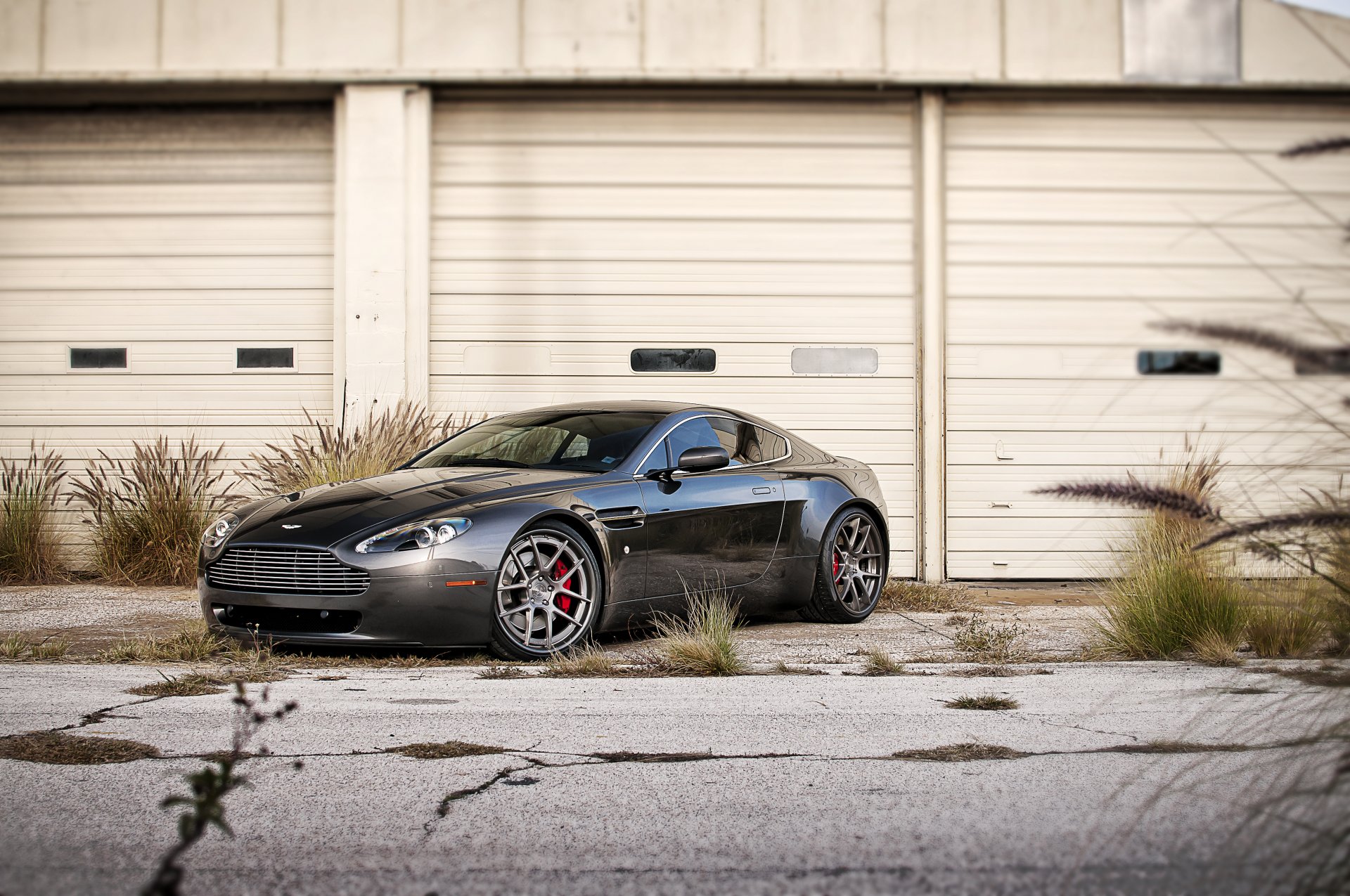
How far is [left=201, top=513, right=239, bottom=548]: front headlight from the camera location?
6.30 metres

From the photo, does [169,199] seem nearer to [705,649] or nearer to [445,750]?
[705,649]

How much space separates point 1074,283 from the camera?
38.1 ft

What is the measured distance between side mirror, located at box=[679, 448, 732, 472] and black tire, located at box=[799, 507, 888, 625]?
1.01 m

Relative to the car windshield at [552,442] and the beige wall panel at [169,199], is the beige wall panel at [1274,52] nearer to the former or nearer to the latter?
the car windshield at [552,442]

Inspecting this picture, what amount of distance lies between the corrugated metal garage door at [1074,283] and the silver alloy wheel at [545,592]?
5.86m

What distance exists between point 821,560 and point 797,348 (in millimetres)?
4144

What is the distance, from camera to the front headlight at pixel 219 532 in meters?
6.30

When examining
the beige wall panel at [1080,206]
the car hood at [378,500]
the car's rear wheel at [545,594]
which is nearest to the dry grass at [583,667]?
the car's rear wheel at [545,594]

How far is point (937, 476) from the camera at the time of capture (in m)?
11.3

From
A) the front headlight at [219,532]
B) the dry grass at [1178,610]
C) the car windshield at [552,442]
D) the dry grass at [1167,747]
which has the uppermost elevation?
the car windshield at [552,442]

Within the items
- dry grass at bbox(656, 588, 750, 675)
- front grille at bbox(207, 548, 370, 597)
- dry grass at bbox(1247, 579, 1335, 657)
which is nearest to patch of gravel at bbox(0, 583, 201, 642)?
front grille at bbox(207, 548, 370, 597)

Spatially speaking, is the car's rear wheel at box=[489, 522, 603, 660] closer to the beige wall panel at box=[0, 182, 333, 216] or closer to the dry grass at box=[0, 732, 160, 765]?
the dry grass at box=[0, 732, 160, 765]

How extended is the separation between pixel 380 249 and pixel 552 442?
15.8 feet

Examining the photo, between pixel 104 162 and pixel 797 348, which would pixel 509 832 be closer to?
pixel 797 348
